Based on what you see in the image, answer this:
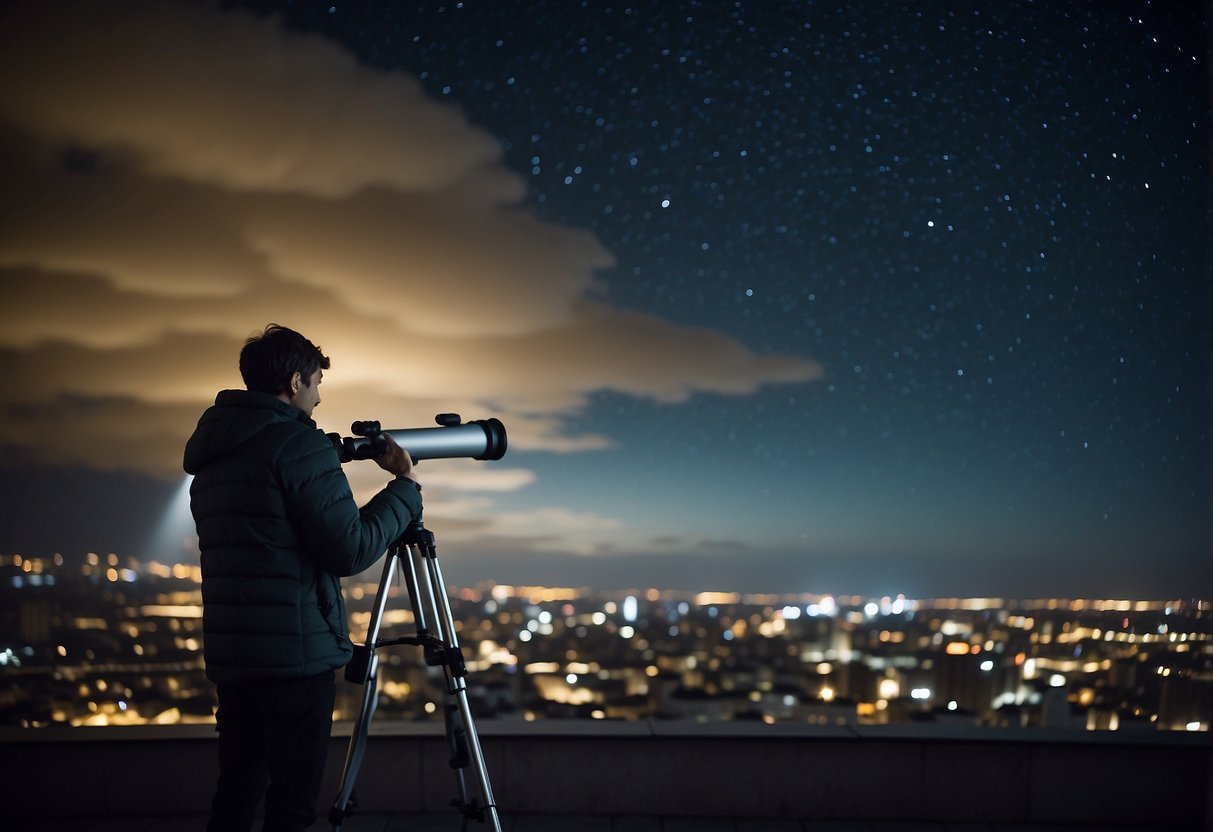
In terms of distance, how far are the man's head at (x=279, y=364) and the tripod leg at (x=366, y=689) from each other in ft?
1.87

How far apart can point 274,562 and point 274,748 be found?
14.6 inches

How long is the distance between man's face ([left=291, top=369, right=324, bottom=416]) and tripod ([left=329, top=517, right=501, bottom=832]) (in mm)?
454

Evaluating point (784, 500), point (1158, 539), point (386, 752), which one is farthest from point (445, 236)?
point (1158, 539)

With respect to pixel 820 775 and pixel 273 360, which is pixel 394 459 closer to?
pixel 273 360

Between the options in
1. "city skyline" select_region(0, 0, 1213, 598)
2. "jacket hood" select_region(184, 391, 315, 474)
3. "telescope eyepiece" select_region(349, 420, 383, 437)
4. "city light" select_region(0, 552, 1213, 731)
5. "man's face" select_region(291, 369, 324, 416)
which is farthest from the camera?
"city skyline" select_region(0, 0, 1213, 598)

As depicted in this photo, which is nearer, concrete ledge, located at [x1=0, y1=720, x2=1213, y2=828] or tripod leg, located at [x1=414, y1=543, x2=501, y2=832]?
tripod leg, located at [x1=414, y1=543, x2=501, y2=832]

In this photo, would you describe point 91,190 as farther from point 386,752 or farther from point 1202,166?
point 1202,166

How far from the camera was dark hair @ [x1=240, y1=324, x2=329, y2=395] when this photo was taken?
1.62 metres

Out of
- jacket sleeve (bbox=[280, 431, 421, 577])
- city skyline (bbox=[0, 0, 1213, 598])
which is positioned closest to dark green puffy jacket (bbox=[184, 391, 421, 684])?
jacket sleeve (bbox=[280, 431, 421, 577])

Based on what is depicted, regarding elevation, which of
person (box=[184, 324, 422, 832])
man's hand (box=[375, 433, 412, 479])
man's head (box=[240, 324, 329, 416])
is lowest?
person (box=[184, 324, 422, 832])

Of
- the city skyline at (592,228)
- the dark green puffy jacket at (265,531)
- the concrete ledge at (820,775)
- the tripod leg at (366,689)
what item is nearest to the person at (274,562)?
the dark green puffy jacket at (265,531)

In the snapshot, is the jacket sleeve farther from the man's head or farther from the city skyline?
the city skyline

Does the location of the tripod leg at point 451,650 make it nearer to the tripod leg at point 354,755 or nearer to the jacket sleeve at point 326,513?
the tripod leg at point 354,755

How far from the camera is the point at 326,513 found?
1543 millimetres
